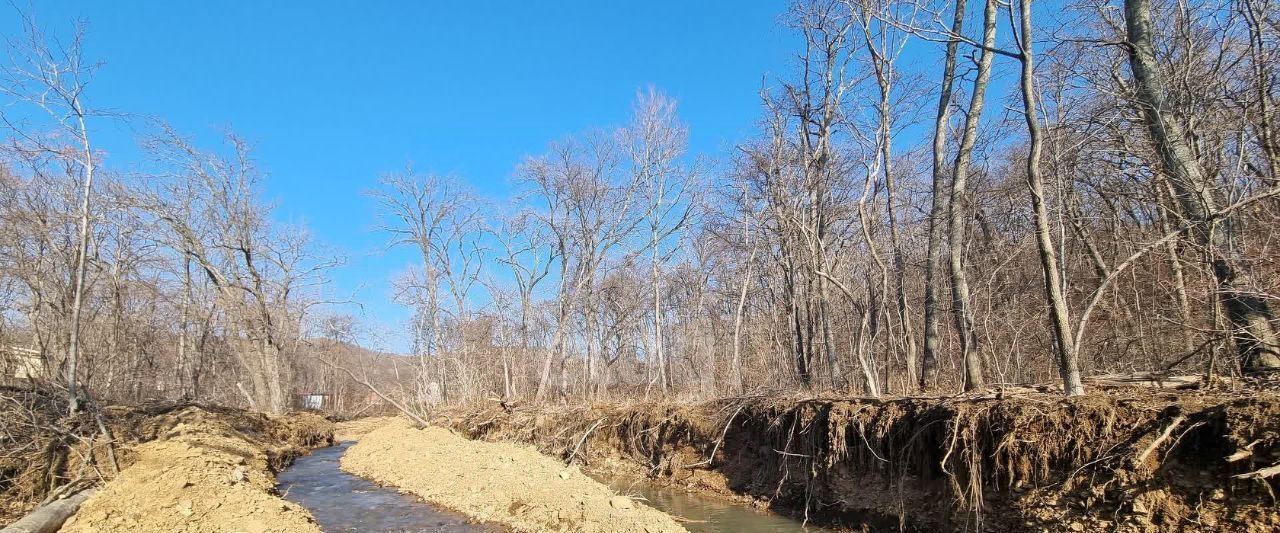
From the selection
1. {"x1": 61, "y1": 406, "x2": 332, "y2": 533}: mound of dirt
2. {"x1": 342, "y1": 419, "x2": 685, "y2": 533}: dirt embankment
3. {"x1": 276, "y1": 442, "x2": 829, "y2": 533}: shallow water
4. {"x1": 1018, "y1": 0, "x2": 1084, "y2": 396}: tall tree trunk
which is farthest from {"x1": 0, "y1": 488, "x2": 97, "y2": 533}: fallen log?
{"x1": 1018, "y1": 0, "x2": 1084, "y2": 396}: tall tree trunk

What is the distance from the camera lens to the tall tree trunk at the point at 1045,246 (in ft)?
25.7

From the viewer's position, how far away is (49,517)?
26.5 ft

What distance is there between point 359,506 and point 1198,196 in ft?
46.1

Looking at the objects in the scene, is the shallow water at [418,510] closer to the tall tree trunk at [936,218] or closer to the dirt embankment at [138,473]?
the dirt embankment at [138,473]

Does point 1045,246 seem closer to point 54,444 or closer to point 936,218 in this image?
point 936,218

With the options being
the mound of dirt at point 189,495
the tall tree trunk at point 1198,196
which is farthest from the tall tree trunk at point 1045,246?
the mound of dirt at point 189,495

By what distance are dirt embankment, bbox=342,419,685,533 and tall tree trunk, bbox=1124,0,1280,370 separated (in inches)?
291

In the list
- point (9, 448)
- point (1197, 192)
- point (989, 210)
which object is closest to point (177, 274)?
point (9, 448)

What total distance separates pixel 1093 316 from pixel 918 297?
643 centimetres

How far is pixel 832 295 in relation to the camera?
70.6ft

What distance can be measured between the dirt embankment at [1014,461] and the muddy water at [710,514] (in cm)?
34

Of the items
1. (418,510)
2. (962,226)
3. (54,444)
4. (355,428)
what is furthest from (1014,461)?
(355,428)

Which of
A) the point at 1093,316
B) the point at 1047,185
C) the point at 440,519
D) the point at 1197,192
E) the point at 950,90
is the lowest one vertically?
the point at 440,519

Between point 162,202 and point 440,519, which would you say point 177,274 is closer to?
point 162,202
